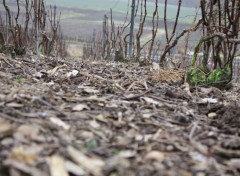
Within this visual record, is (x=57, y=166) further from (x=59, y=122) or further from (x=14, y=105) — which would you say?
(x=14, y=105)

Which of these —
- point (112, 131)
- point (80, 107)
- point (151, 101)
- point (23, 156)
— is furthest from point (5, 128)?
point (151, 101)

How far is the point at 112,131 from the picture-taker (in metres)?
2.25

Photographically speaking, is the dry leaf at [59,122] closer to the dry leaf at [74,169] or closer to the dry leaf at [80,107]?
the dry leaf at [80,107]

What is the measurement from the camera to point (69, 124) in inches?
88.5

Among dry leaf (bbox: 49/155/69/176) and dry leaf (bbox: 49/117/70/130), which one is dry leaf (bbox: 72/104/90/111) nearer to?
dry leaf (bbox: 49/117/70/130)

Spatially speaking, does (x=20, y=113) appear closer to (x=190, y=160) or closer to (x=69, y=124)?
(x=69, y=124)

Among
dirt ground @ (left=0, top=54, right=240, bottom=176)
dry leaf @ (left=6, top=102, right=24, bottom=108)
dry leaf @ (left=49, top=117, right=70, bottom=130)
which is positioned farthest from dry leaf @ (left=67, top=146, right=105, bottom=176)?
dry leaf @ (left=6, top=102, right=24, bottom=108)

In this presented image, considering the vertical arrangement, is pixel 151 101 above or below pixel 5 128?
below

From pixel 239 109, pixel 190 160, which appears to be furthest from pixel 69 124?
pixel 239 109

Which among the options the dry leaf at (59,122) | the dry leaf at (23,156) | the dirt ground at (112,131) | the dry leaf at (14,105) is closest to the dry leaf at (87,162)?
the dirt ground at (112,131)

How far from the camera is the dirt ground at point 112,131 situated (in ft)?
5.90

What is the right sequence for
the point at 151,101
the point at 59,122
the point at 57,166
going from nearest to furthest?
the point at 57,166, the point at 59,122, the point at 151,101

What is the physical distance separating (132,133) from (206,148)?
0.40 m

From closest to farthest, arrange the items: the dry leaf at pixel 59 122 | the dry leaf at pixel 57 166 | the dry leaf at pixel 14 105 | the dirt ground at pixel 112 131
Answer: the dry leaf at pixel 57 166, the dirt ground at pixel 112 131, the dry leaf at pixel 59 122, the dry leaf at pixel 14 105
